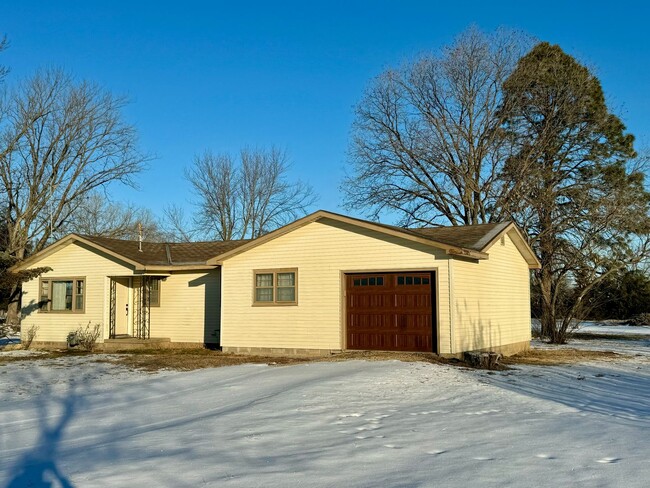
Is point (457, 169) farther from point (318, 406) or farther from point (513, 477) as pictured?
point (513, 477)

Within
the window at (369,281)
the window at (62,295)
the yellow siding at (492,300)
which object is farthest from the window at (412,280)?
the window at (62,295)

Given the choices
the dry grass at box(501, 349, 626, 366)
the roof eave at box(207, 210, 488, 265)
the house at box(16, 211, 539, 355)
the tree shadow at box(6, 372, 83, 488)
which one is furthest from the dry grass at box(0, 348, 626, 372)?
the tree shadow at box(6, 372, 83, 488)

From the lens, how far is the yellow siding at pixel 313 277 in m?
16.7

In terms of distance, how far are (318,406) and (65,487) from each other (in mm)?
4492

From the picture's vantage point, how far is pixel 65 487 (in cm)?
583

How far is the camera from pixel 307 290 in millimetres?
18047

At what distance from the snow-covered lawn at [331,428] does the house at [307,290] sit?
286cm

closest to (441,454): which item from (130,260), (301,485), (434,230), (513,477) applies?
(513,477)

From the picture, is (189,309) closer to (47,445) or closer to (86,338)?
(86,338)

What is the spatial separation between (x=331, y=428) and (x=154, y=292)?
15.0 m

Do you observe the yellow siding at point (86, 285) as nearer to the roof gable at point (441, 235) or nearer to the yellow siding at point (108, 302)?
the yellow siding at point (108, 302)

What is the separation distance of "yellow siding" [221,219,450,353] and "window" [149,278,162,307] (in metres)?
3.60

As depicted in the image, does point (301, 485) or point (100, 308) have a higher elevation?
point (100, 308)

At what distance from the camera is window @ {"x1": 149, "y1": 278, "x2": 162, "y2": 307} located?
71.5 feet
